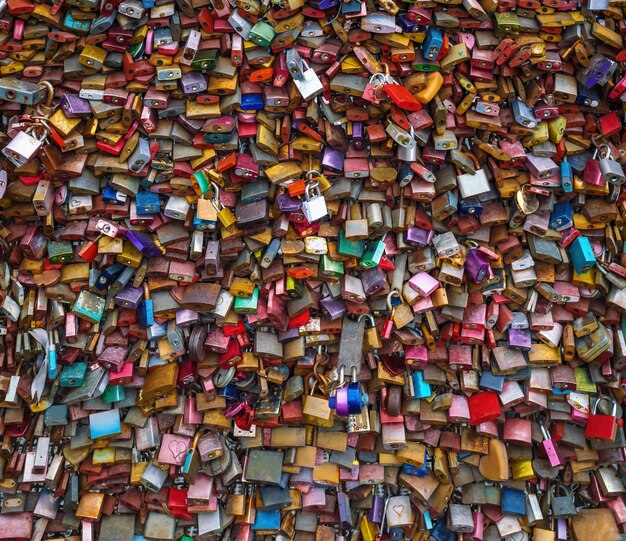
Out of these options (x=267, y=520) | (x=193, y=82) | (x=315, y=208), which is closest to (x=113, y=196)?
(x=193, y=82)

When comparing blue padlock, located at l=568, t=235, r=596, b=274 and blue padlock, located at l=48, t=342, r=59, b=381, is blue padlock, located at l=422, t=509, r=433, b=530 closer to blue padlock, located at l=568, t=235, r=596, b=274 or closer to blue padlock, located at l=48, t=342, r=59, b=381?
blue padlock, located at l=568, t=235, r=596, b=274

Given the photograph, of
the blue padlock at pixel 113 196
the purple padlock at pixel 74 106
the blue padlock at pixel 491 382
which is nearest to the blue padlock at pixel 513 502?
the blue padlock at pixel 491 382

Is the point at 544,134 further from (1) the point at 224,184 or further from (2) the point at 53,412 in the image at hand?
(2) the point at 53,412

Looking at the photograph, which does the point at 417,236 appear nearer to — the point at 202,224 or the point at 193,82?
the point at 202,224

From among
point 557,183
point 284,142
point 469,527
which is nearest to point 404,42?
point 284,142

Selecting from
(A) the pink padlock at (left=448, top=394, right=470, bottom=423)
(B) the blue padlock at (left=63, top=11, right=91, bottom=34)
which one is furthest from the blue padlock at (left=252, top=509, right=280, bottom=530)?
(B) the blue padlock at (left=63, top=11, right=91, bottom=34)

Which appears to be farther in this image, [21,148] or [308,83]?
[308,83]

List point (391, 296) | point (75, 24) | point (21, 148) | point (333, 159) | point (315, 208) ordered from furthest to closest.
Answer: point (391, 296) → point (333, 159) → point (315, 208) → point (75, 24) → point (21, 148)
